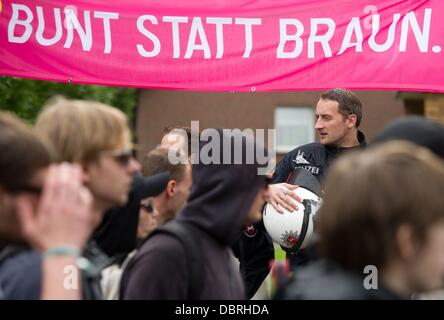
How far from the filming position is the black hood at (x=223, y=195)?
11.2ft

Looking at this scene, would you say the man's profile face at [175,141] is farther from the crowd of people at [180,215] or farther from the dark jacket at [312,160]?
the dark jacket at [312,160]

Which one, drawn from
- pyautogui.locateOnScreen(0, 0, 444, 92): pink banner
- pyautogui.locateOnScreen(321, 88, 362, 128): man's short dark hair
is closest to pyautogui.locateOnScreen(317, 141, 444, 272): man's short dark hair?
pyautogui.locateOnScreen(0, 0, 444, 92): pink banner

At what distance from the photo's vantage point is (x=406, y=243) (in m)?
2.39

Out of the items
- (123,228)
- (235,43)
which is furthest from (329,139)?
(123,228)

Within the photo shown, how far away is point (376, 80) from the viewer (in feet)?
→ 18.7

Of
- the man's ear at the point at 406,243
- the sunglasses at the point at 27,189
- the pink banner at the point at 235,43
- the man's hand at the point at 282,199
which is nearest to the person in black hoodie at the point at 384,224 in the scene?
the man's ear at the point at 406,243

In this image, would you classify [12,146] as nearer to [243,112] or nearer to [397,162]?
[397,162]

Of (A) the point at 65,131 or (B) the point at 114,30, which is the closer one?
(A) the point at 65,131

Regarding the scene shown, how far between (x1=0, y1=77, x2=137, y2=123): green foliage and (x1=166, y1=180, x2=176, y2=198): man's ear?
5475 mm

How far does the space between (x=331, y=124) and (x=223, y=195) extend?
2854 millimetres

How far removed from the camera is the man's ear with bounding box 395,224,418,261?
7.79ft

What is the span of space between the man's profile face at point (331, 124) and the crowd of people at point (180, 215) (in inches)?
68.9
